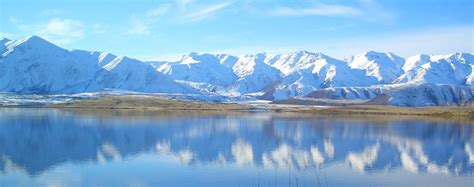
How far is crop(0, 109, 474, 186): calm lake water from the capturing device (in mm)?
35688

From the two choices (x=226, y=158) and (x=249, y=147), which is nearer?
(x=226, y=158)

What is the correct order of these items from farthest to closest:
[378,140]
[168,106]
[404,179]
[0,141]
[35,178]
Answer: [168,106] < [378,140] < [0,141] < [404,179] < [35,178]

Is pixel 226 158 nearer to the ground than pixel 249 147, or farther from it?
farther from it

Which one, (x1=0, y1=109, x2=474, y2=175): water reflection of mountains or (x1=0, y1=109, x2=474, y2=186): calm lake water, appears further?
(x1=0, y1=109, x2=474, y2=175): water reflection of mountains

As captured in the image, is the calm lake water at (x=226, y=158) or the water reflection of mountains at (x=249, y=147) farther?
the water reflection of mountains at (x=249, y=147)

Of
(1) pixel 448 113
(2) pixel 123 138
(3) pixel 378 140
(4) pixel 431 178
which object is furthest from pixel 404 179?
(1) pixel 448 113

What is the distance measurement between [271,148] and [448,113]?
98.3m

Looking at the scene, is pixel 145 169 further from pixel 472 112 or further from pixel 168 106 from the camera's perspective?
pixel 168 106

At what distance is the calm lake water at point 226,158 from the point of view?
117 ft

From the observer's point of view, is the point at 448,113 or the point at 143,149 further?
the point at 448,113

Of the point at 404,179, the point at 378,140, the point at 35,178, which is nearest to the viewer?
the point at 35,178

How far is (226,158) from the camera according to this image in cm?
4616

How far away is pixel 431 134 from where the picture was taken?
76688 mm

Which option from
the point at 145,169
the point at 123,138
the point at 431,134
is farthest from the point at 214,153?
the point at 431,134
